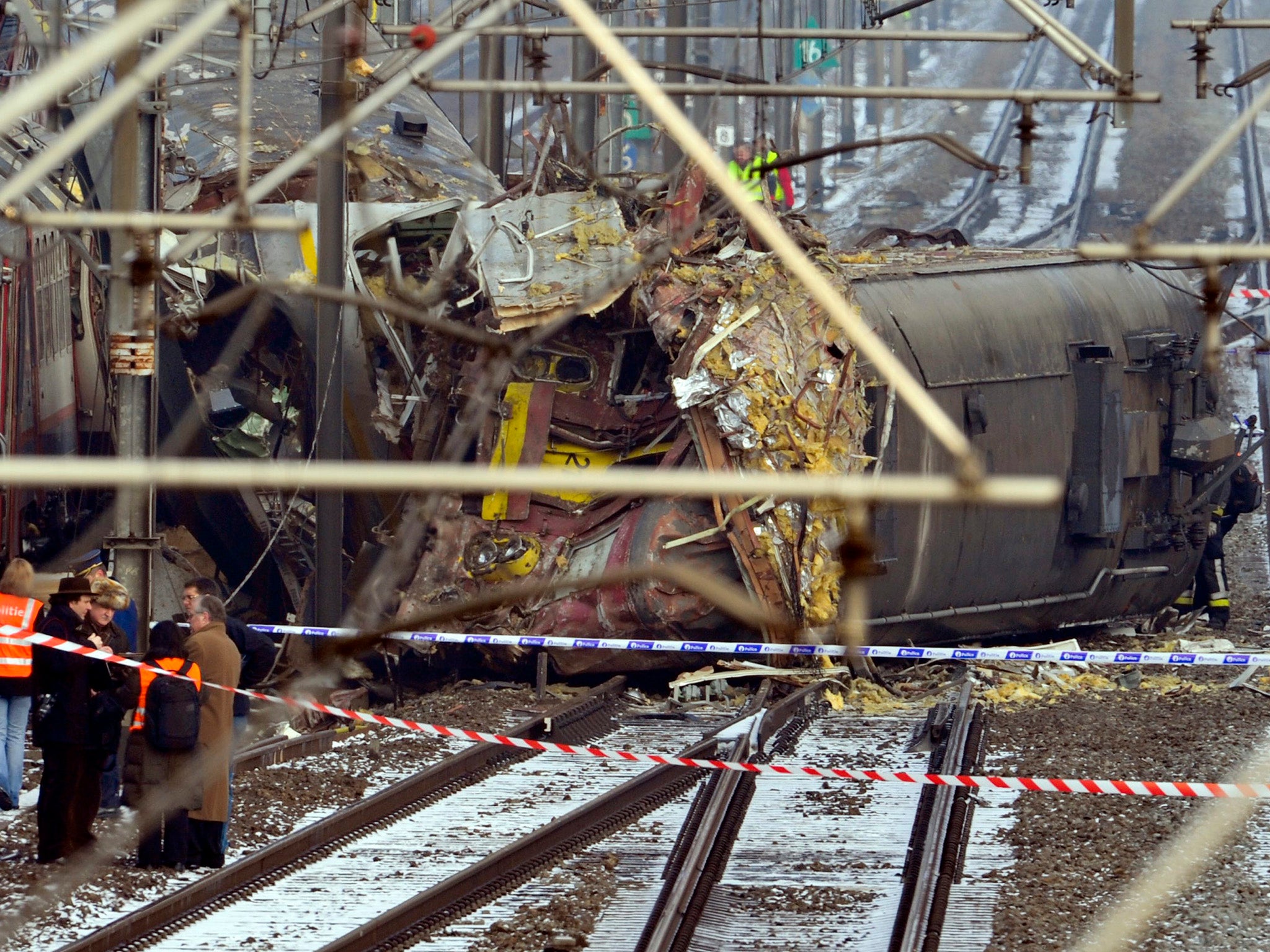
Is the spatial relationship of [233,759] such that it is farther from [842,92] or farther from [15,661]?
[842,92]

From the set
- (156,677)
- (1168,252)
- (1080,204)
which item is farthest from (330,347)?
(1080,204)

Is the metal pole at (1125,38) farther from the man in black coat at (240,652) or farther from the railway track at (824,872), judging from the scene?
the man in black coat at (240,652)

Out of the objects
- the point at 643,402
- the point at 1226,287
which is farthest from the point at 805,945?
the point at 1226,287

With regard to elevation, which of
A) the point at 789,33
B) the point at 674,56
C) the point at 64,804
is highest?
the point at 674,56

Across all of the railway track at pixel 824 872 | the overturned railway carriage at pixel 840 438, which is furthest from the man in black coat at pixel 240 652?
the overturned railway carriage at pixel 840 438

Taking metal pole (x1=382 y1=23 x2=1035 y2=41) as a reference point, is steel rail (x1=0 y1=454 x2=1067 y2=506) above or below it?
below

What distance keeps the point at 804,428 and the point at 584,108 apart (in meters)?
13.2

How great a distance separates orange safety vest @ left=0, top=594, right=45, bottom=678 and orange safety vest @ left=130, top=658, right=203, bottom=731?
33.1 inches

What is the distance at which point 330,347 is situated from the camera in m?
13.5

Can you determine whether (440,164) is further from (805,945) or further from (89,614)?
(805,945)

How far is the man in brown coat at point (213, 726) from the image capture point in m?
8.70

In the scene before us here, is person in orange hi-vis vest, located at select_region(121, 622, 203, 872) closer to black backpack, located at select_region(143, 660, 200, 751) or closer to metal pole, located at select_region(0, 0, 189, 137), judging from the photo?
black backpack, located at select_region(143, 660, 200, 751)

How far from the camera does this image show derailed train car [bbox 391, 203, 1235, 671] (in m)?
13.9

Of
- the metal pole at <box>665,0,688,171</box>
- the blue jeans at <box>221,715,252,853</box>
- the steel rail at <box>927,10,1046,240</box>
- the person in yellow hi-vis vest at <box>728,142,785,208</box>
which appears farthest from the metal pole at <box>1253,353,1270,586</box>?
the blue jeans at <box>221,715,252,853</box>
